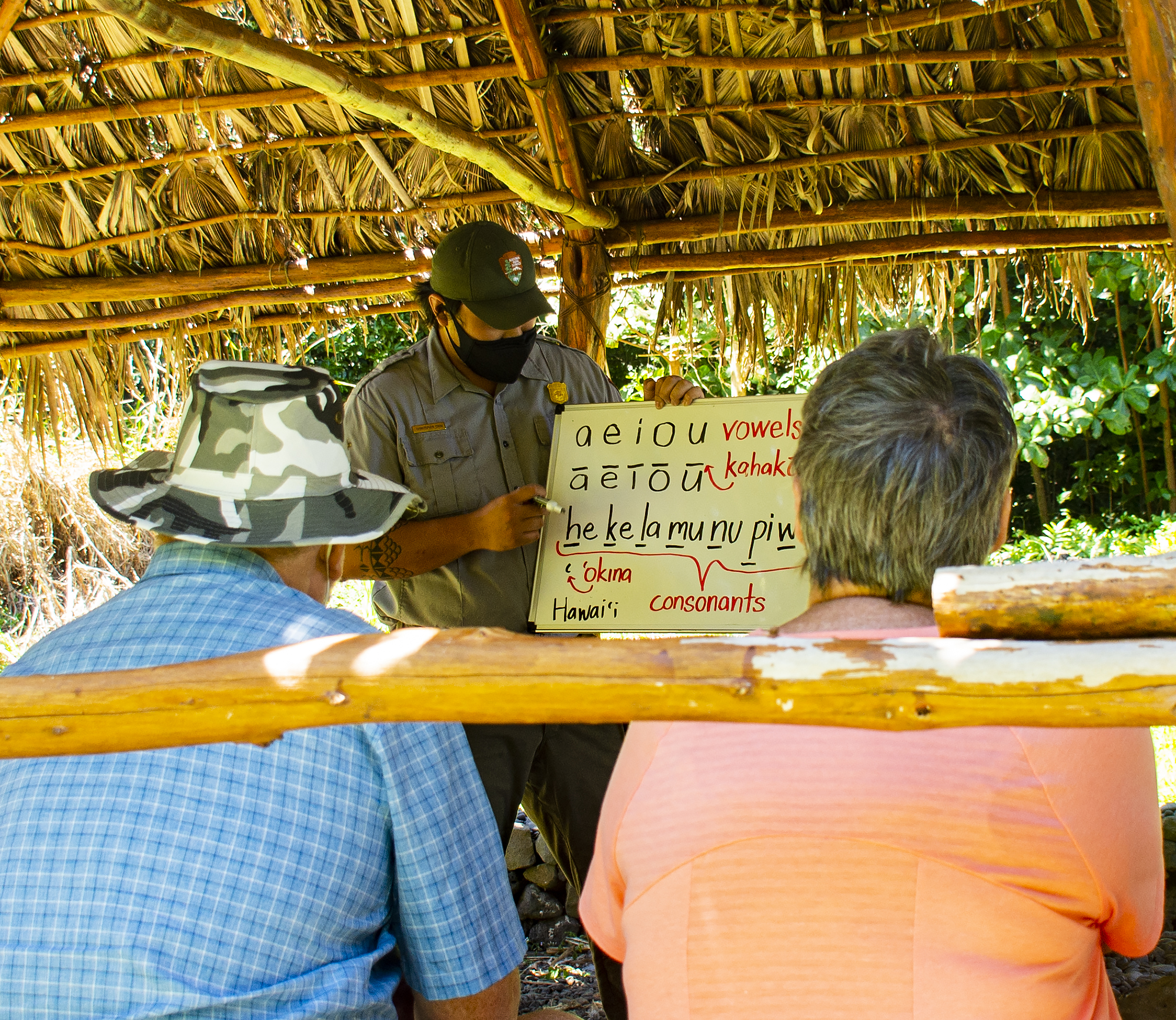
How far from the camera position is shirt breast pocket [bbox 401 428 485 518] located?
9.03 ft

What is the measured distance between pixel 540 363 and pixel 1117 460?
711 centimetres

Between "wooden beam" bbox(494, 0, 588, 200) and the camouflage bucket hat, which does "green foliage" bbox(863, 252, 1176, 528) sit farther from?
the camouflage bucket hat

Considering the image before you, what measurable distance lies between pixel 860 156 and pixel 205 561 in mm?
2602

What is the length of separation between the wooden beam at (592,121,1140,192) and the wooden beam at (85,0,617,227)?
0.31 metres

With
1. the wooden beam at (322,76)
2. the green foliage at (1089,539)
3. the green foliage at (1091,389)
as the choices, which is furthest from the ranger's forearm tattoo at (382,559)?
the green foliage at (1089,539)

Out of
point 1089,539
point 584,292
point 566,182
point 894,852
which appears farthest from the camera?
point 1089,539

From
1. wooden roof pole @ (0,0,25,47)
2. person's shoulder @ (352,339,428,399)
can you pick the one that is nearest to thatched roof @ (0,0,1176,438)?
person's shoulder @ (352,339,428,399)

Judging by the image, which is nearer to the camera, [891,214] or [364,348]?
[891,214]

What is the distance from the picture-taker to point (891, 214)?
3477mm

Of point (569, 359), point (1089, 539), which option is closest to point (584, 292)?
point (569, 359)

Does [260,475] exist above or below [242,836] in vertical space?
above

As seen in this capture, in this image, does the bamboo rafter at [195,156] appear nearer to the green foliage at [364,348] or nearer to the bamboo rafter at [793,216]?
the bamboo rafter at [793,216]

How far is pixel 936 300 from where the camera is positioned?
4090mm

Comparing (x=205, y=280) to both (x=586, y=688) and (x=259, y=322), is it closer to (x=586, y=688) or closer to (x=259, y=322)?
(x=259, y=322)
